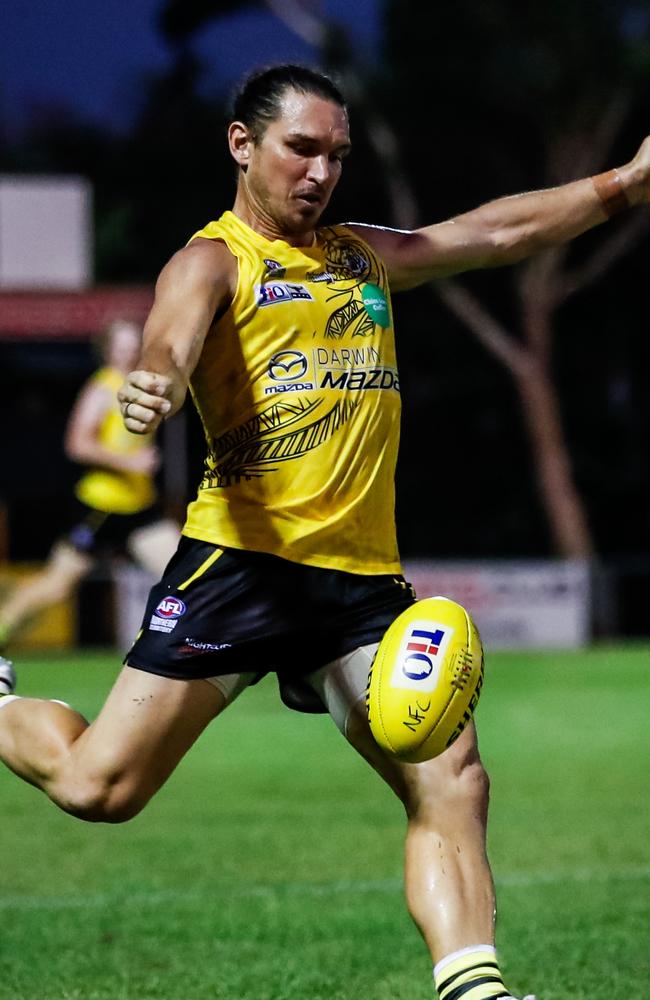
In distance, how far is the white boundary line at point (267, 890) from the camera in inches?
260

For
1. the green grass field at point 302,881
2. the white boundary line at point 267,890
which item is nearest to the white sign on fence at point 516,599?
the green grass field at point 302,881

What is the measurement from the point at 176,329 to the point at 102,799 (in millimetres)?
1282

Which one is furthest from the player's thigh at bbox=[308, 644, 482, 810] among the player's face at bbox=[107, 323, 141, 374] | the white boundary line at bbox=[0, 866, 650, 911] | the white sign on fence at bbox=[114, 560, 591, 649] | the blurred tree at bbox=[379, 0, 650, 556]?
the blurred tree at bbox=[379, 0, 650, 556]

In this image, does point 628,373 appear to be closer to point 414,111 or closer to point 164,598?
point 414,111

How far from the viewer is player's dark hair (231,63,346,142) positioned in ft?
15.5

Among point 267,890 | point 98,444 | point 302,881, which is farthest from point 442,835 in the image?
point 98,444

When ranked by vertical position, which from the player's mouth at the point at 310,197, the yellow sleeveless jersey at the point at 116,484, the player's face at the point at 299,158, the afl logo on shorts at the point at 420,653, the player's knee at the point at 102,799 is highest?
the player's face at the point at 299,158

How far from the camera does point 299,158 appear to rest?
4.68 m

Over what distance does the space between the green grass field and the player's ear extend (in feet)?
7.67

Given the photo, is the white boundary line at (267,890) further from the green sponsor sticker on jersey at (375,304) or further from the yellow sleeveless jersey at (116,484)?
the yellow sleeveless jersey at (116,484)

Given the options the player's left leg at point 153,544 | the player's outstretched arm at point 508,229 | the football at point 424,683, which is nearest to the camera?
the football at point 424,683

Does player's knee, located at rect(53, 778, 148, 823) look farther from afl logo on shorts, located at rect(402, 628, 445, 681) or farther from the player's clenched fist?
the player's clenched fist

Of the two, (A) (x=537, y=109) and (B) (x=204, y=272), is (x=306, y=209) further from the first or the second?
(A) (x=537, y=109)

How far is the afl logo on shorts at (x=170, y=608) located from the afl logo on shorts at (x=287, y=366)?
2.06 ft
